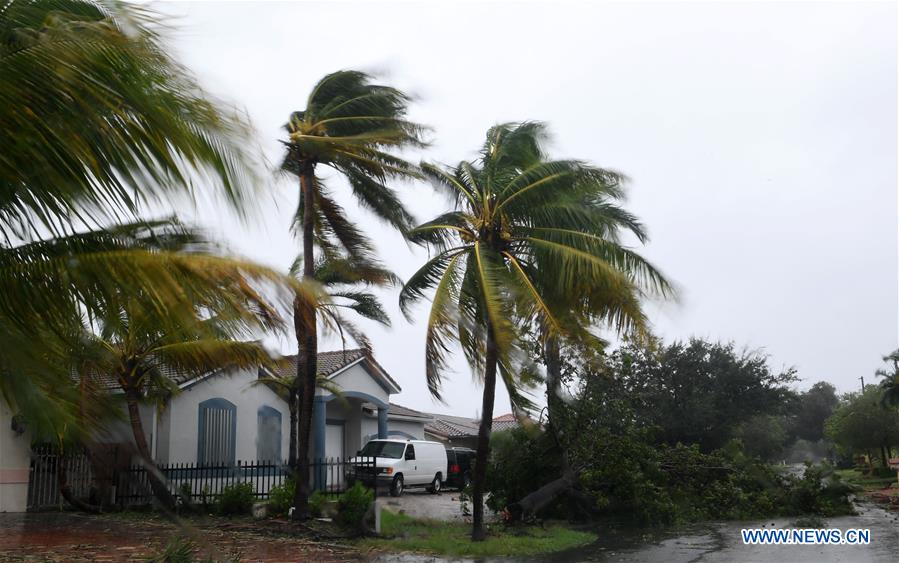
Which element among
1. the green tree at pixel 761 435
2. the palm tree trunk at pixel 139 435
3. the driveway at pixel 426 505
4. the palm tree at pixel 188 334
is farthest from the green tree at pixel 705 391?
the palm tree at pixel 188 334

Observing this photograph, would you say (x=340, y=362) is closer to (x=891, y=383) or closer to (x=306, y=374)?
(x=306, y=374)

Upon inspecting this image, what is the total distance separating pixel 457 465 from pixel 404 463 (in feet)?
18.7

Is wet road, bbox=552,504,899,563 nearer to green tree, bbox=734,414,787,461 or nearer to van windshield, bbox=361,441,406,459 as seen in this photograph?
green tree, bbox=734,414,787,461

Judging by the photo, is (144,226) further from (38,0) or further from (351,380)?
(351,380)

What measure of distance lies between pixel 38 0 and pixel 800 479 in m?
18.7

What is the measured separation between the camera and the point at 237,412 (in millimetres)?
22750

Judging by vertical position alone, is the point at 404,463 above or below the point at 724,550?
above

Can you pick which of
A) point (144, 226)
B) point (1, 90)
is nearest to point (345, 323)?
point (144, 226)

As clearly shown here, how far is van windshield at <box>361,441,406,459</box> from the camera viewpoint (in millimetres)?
24688

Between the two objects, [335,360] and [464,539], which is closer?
[464,539]

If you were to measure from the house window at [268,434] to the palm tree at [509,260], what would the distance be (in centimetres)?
1027

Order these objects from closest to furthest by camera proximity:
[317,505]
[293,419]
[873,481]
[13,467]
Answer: [317,505] < [13,467] < [293,419] < [873,481]

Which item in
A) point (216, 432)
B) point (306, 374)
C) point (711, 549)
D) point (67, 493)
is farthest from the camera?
point (216, 432)

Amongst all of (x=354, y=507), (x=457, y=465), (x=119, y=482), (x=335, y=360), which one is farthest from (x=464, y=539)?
(x=457, y=465)
